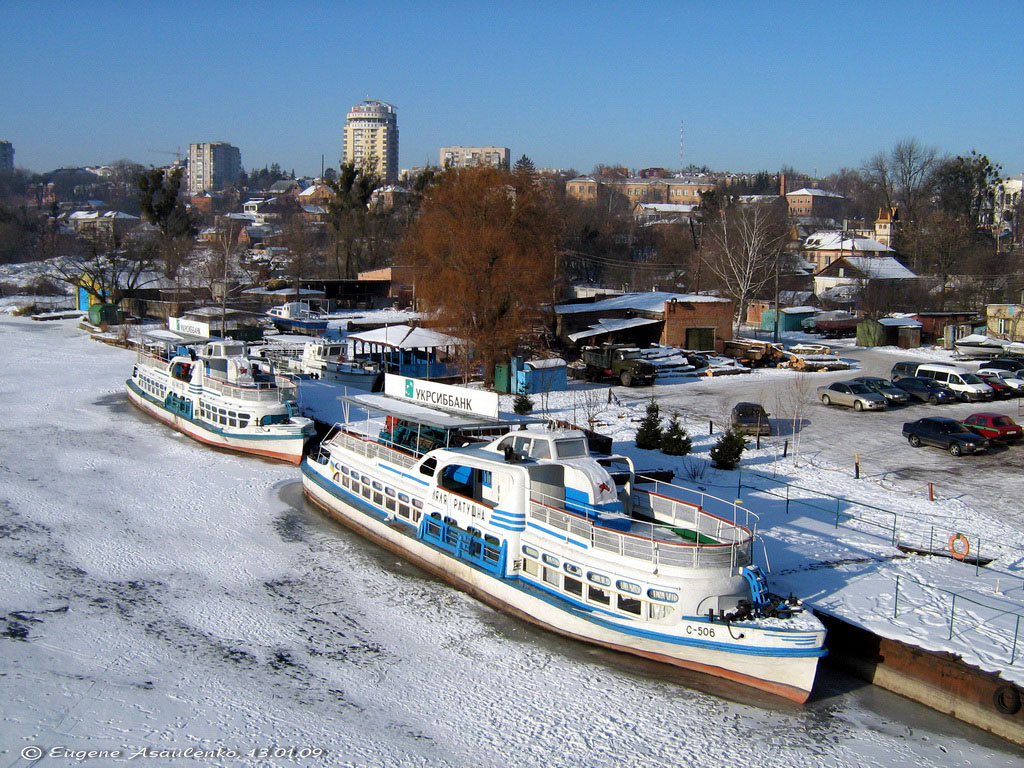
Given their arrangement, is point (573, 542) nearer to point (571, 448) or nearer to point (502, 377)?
point (571, 448)

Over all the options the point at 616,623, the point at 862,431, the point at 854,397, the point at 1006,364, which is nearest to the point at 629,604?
the point at 616,623

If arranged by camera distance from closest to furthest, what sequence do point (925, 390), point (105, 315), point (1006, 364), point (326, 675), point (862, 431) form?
point (326, 675) → point (862, 431) → point (925, 390) → point (1006, 364) → point (105, 315)

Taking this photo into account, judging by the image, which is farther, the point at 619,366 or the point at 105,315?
the point at 105,315

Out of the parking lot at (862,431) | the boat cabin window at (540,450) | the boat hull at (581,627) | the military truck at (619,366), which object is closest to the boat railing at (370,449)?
the boat hull at (581,627)

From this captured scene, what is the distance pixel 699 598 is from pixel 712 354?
34946 millimetres

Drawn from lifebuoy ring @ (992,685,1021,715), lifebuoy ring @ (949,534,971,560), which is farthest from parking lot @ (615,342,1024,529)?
lifebuoy ring @ (992,685,1021,715)

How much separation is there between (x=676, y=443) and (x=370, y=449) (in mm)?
10639

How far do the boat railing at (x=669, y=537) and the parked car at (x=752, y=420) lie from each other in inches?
532

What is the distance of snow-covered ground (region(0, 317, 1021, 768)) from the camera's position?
13500mm

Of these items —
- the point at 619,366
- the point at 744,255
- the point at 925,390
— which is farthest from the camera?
the point at 744,255

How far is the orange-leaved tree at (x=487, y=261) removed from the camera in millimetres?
41094

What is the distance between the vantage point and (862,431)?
32.6m

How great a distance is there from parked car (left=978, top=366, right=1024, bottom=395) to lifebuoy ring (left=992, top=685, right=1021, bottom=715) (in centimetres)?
2799

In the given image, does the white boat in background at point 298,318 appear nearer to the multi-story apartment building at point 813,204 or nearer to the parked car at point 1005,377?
the parked car at point 1005,377
